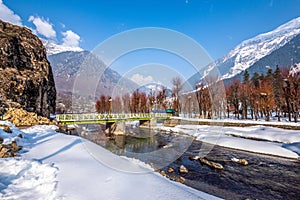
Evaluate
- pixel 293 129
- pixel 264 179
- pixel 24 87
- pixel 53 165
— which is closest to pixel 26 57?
pixel 24 87

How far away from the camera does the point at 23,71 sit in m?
26.5

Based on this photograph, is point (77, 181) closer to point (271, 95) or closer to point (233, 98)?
point (271, 95)

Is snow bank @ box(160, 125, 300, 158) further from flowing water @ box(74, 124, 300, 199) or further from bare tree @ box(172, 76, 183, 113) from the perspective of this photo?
bare tree @ box(172, 76, 183, 113)

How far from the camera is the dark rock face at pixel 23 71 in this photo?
22641mm

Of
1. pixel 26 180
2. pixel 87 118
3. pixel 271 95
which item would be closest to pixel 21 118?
pixel 87 118

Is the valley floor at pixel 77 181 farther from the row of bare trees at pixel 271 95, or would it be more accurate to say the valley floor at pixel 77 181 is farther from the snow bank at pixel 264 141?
the row of bare trees at pixel 271 95

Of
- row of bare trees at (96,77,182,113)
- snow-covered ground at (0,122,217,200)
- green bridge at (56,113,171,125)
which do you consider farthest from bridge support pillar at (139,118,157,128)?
snow-covered ground at (0,122,217,200)

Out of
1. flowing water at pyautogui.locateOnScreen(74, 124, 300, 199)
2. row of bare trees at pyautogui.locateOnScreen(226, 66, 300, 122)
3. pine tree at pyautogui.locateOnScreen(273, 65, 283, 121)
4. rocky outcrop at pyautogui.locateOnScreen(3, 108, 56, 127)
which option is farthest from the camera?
pine tree at pyautogui.locateOnScreen(273, 65, 283, 121)

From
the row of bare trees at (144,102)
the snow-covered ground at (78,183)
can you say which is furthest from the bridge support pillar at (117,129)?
the snow-covered ground at (78,183)

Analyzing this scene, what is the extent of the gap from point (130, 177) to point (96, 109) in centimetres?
7165

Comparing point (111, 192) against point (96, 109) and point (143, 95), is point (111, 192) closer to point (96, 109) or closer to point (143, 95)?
point (143, 95)

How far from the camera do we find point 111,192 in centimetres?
479

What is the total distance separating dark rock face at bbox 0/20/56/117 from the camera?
74.3ft

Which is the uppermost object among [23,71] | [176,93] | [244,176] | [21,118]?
[23,71]
